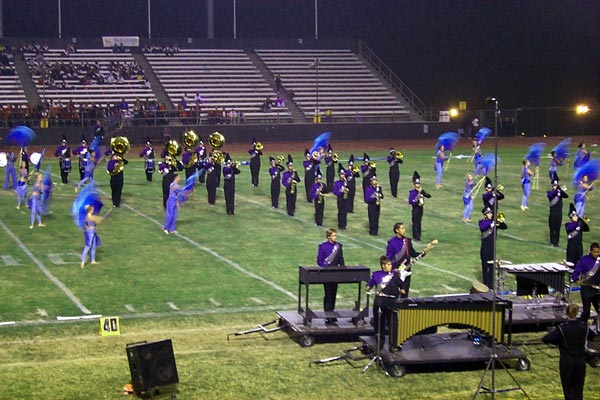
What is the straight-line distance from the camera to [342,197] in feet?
74.9

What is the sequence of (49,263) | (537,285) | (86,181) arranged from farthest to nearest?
1. (86,181)
2. (49,263)
3. (537,285)

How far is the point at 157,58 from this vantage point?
175 ft

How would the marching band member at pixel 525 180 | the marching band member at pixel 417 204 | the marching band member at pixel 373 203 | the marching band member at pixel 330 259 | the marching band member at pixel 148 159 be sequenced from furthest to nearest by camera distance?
the marching band member at pixel 148 159 < the marching band member at pixel 525 180 < the marching band member at pixel 373 203 < the marching band member at pixel 417 204 < the marching band member at pixel 330 259

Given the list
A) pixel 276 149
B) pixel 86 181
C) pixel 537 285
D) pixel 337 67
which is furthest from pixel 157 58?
pixel 537 285

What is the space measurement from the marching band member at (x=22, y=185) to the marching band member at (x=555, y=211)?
12.5m

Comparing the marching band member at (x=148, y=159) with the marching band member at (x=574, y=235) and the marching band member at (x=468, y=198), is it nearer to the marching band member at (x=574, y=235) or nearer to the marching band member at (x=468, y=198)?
the marching band member at (x=468, y=198)

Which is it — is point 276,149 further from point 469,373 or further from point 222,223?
point 469,373

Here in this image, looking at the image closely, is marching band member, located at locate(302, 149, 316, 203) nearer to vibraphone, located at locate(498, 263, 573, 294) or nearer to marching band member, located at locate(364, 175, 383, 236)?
marching band member, located at locate(364, 175, 383, 236)

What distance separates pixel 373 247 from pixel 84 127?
2407 cm

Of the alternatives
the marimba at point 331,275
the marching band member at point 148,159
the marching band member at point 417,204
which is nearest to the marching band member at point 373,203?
the marching band member at point 417,204

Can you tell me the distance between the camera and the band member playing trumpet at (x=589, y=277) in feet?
44.8

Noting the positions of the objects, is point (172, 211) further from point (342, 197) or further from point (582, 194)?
point (582, 194)

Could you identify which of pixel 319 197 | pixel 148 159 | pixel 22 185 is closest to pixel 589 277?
pixel 319 197

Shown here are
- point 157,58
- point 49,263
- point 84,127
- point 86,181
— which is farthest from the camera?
point 157,58
